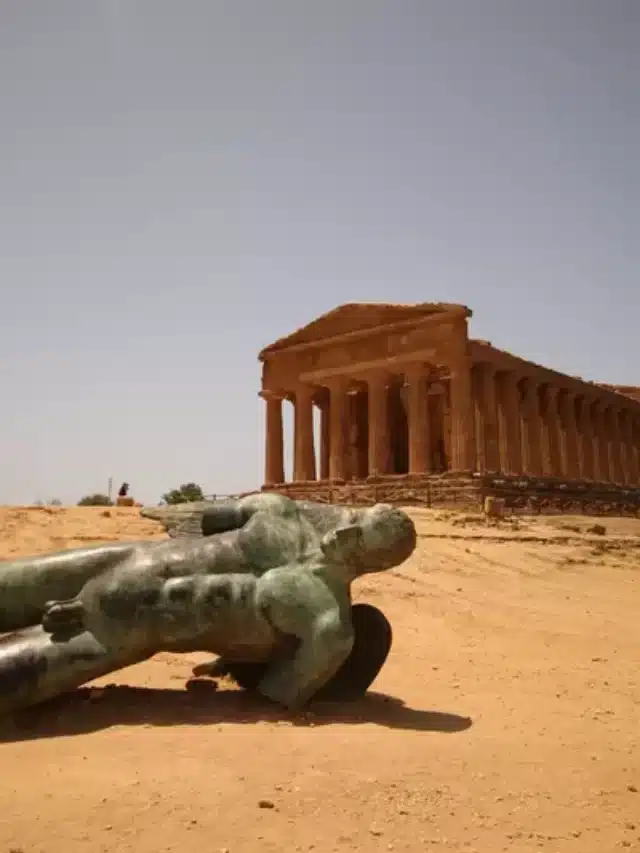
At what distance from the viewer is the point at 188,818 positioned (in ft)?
11.9

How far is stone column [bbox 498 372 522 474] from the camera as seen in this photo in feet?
118

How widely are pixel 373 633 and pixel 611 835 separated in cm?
256

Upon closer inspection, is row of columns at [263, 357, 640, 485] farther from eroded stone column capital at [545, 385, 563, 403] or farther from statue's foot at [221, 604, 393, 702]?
statue's foot at [221, 604, 393, 702]

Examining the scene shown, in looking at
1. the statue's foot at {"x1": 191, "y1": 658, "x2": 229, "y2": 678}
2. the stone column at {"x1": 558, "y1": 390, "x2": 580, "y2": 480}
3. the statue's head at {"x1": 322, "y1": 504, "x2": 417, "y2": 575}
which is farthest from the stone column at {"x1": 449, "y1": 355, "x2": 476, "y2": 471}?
the statue's head at {"x1": 322, "y1": 504, "x2": 417, "y2": 575}

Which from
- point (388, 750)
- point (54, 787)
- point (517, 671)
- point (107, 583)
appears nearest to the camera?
point (54, 787)

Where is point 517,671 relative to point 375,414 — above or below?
below

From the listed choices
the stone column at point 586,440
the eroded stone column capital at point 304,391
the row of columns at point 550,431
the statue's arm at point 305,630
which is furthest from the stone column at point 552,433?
the statue's arm at point 305,630

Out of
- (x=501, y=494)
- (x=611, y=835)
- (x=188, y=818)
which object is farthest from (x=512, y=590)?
(x=501, y=494)

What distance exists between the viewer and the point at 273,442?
39.3 metres

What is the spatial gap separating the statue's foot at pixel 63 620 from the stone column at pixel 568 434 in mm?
38974

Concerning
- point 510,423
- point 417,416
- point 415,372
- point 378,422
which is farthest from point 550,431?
point 378,422

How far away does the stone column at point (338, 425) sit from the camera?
36.2 metres

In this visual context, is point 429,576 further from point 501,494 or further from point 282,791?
point 501,494

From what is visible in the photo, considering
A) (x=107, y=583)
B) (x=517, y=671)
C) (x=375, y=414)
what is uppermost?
(x=375, y=414)
